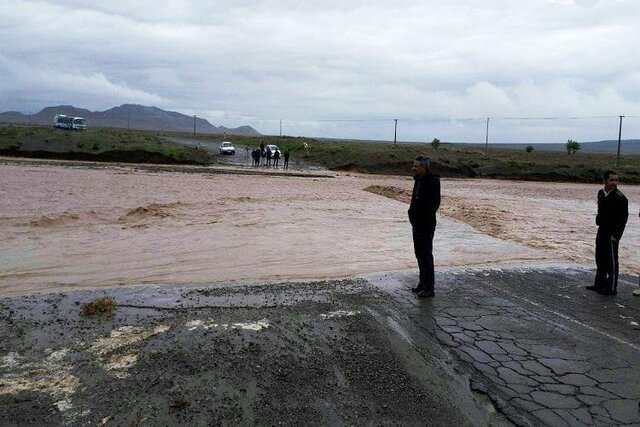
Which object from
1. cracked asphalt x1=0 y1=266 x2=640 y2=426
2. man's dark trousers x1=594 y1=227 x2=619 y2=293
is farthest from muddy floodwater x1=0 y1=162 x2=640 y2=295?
man's dark trousers x1=594 y1=227 x2=619 y2=293

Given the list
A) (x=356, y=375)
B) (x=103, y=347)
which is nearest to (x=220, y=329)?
(x=103, y=347)

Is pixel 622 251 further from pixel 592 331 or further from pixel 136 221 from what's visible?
pixel 136 221

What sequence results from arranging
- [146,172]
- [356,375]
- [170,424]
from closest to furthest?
[170,424] → [356,375] → [146,172]

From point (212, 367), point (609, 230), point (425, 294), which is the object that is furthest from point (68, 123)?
point (212, 367)

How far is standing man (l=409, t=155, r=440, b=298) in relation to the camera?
7.38 meters

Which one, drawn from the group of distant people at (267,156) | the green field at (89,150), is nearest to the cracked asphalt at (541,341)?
the group of distant people at (267,156)

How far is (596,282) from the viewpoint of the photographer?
8312 millimetres

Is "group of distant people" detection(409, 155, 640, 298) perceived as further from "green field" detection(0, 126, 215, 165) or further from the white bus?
the white bus

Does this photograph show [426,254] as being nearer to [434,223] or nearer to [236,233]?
[434,223]

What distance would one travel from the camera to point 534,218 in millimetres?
19781

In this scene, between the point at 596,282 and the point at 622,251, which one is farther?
the point at 622,251

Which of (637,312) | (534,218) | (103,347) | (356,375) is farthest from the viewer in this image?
(534,218)

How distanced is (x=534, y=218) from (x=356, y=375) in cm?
1670

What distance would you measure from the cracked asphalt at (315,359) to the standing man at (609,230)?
0.54m
